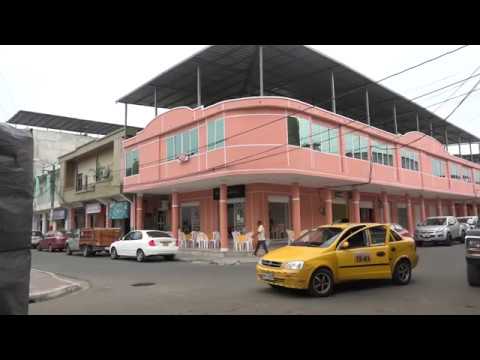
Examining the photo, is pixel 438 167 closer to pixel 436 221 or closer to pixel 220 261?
pixel 436 221

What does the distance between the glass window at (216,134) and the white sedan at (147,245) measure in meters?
5.32

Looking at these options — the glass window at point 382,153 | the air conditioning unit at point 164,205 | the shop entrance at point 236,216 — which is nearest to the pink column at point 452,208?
the glass window at point 382,153

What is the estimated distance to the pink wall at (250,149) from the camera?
19.5 m

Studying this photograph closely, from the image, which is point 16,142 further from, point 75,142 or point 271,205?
point 75,142

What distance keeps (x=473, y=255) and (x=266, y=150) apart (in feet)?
37.4

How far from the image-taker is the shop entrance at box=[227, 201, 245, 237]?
22594 millimetres

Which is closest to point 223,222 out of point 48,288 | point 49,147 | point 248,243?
point 248,243

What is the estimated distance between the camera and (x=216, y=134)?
2086 cm

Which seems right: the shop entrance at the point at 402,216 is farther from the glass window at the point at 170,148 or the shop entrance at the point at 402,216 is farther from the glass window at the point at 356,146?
the glass window at the point at 170,148

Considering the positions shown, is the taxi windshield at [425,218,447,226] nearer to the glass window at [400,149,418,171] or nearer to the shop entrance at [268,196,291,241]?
the glass window at [400,149,418,171]

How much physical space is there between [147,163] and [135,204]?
4.53 m

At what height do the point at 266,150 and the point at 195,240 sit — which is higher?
the point at 266,150

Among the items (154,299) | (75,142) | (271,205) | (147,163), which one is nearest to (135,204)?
(147,163)

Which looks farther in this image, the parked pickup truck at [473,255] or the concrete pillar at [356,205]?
the concrete pillar at [356,205]
